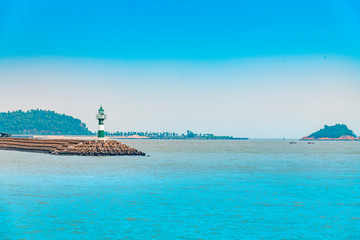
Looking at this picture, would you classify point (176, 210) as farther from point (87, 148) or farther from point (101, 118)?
point (87, 148)

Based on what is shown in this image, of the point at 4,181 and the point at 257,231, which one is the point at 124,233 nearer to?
the point at 257,231

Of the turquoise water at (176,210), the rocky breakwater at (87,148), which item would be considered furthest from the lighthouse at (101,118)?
the turquoise water at (176,210)

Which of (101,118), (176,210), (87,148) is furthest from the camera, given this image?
(87,148)

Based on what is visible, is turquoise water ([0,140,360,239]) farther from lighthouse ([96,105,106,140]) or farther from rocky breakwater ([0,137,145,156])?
lighthouse ([96,105,106,140])

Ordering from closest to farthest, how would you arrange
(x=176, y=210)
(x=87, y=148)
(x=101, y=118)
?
(x=176, y=210), (x=101, y=118), (x=87, y=148)

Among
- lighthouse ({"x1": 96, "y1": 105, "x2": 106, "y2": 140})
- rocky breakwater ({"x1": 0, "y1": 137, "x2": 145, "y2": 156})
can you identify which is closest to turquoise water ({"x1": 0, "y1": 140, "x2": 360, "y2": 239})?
rocky breakwater ({"x1": 0, "y1": 137, "x2": 145, "y2": 156})

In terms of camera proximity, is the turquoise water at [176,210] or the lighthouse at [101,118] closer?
the turquoise water at [176,210]

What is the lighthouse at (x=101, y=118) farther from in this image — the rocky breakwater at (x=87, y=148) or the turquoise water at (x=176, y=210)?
the turquoise water at (x=176, y=210)

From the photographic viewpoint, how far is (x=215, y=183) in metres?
39.2

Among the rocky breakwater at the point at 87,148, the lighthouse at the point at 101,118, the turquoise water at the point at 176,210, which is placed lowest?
the turquoise water at the point at 176,210

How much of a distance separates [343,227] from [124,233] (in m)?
10.6

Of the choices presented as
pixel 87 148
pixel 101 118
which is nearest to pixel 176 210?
pixel 101 118

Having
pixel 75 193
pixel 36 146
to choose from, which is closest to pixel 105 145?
pixel 36 146

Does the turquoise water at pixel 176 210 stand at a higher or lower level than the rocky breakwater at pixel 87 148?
lower
